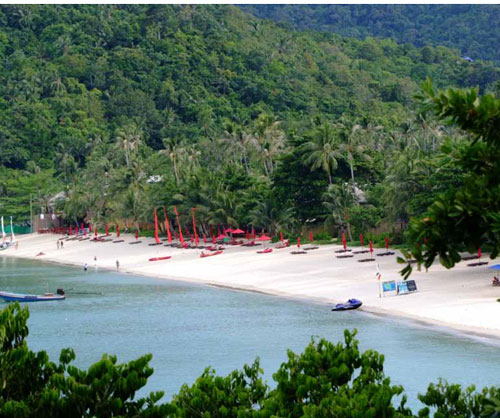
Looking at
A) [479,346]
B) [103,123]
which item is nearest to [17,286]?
[479,346]

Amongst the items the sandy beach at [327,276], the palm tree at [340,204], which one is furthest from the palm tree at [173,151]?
the palm tree at [340,204]

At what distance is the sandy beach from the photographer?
39750 mm

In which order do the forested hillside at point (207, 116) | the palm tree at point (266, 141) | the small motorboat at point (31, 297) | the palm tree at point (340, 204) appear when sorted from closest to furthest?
the small motorboat at point (31, 297) < the palm tree at point (340, 204) < the forested hillside at point (207, 116) < the palm tree at point (266, 141)

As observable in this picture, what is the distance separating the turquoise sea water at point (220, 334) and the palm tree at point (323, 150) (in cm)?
1589

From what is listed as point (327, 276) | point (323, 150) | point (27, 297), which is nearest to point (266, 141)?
point (323, 150)

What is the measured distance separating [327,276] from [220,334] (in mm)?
15154

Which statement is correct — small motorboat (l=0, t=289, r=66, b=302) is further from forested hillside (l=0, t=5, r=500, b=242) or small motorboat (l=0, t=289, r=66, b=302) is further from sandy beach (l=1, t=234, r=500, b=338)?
forested hillside (l=0, t=5, r=500, b=242)

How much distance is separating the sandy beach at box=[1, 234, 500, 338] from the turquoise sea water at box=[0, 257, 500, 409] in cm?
145

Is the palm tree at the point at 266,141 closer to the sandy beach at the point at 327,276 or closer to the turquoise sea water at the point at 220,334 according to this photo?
the sandy beach at the point at 327,276

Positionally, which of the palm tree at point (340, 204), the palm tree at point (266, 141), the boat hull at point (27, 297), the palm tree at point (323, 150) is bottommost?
the boat hull at point (27, 297)

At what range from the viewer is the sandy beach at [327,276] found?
39.8 meters

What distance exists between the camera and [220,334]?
41406 millimetres

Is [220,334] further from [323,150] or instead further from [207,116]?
[207,116]

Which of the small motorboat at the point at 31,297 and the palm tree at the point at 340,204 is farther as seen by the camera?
the palm tree at the point at 340,204
